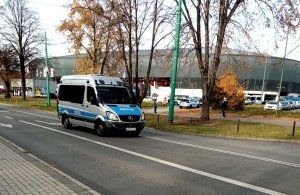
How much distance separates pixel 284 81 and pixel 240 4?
87317 mm

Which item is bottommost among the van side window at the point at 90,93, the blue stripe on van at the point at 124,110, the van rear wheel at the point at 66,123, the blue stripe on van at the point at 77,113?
the van rear wheel at the point at 66,123

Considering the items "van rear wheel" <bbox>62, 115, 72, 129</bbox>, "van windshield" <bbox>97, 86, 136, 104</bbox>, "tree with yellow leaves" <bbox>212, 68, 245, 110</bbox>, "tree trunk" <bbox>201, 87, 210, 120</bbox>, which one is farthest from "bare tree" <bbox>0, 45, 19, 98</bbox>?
"van windshield" <bbox>97, 86, 136, 104</bbox>

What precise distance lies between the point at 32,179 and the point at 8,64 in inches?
2264

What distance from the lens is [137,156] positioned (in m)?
11.1

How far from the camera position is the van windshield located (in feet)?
53.4

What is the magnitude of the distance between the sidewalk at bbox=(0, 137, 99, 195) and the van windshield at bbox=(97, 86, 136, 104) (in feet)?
21.6

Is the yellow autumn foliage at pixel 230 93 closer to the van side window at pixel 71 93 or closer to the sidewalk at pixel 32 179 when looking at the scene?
the van side window at pixel 71 93

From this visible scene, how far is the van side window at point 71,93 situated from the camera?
17.6 meters

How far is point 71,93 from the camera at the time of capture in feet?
60.6

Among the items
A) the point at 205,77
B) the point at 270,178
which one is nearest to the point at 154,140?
the point at 270,178

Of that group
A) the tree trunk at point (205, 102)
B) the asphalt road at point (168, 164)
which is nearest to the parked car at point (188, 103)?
the tree trunk at point (205, 102)

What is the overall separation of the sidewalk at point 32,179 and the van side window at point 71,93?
7.77 m

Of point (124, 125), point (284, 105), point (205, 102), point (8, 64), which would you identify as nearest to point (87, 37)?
point (205, 102)

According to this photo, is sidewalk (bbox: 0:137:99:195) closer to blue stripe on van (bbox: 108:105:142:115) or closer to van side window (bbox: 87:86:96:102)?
blue stripe on van (bbox: 108:105:142:115)
